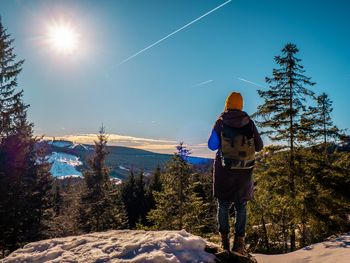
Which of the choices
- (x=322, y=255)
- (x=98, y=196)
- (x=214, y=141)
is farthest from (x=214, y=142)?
(x=98, y=196)

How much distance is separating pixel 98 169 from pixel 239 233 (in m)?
24.2

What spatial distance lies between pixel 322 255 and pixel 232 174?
2.70 meters

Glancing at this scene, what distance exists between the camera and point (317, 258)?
6.29m

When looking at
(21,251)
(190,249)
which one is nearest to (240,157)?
(190,249)

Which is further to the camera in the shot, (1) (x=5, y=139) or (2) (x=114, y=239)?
(1) (x=5, y=139)

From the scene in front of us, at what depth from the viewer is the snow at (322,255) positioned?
6.05 m

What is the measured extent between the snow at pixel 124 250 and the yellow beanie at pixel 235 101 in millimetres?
2424

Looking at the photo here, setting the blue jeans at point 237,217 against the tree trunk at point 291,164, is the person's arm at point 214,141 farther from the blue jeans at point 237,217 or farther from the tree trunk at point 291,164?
the tree trunk at point 291,164

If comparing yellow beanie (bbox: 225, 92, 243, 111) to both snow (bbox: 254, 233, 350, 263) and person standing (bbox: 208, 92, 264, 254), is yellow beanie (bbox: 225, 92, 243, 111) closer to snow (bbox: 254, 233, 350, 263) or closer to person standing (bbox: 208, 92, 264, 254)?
person standing (bbox: 208, 92, 264, 254)

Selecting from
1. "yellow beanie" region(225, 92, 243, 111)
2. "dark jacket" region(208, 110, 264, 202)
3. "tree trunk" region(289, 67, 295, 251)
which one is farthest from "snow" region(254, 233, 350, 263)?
"tree trunk" region(289, 67, 295, 251)

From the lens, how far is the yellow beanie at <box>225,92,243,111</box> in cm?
594

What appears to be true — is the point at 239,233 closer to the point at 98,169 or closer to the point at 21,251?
the point at 21,251

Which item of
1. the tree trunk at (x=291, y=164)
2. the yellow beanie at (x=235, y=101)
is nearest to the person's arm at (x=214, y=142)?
the yellow beanie at (x=235, y=101)

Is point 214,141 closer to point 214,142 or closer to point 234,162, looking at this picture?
point 214,142
